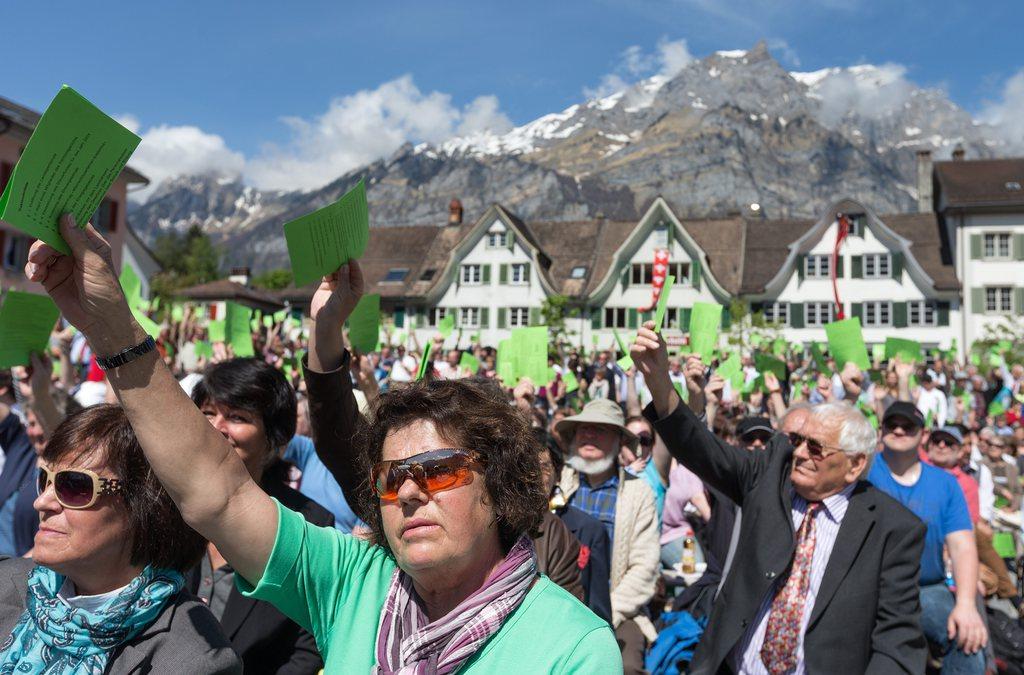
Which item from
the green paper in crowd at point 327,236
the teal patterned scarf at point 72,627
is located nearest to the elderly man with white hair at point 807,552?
the green paper in crowd at point 327,236

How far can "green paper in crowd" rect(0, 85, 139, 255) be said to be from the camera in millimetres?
1630

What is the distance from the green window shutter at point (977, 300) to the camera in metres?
43.0

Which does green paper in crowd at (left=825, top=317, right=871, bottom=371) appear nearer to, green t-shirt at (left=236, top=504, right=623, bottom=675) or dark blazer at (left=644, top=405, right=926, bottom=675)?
dark blazer at (left=644, top=405, right=926, bottom=675)

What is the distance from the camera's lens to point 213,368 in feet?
11.9

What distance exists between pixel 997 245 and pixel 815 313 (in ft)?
30.6

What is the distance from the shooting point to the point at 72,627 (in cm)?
244

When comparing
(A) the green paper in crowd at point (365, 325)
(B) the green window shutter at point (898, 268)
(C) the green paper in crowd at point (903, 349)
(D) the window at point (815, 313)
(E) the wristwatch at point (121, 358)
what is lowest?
(C) the green paper in crowd at point (903, 349)

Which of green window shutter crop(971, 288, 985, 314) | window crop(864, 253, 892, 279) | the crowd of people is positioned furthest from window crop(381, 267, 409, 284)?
the crowd of people

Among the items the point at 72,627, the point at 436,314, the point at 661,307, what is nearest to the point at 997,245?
the point at 436,314

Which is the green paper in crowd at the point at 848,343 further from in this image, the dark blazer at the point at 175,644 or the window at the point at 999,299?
the window at the point at 999,299

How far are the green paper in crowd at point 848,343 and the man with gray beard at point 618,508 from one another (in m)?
1.82

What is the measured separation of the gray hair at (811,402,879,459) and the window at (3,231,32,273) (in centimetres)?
3514

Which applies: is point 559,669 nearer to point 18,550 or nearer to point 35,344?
point 35,344

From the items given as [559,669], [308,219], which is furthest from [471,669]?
[308,219]
